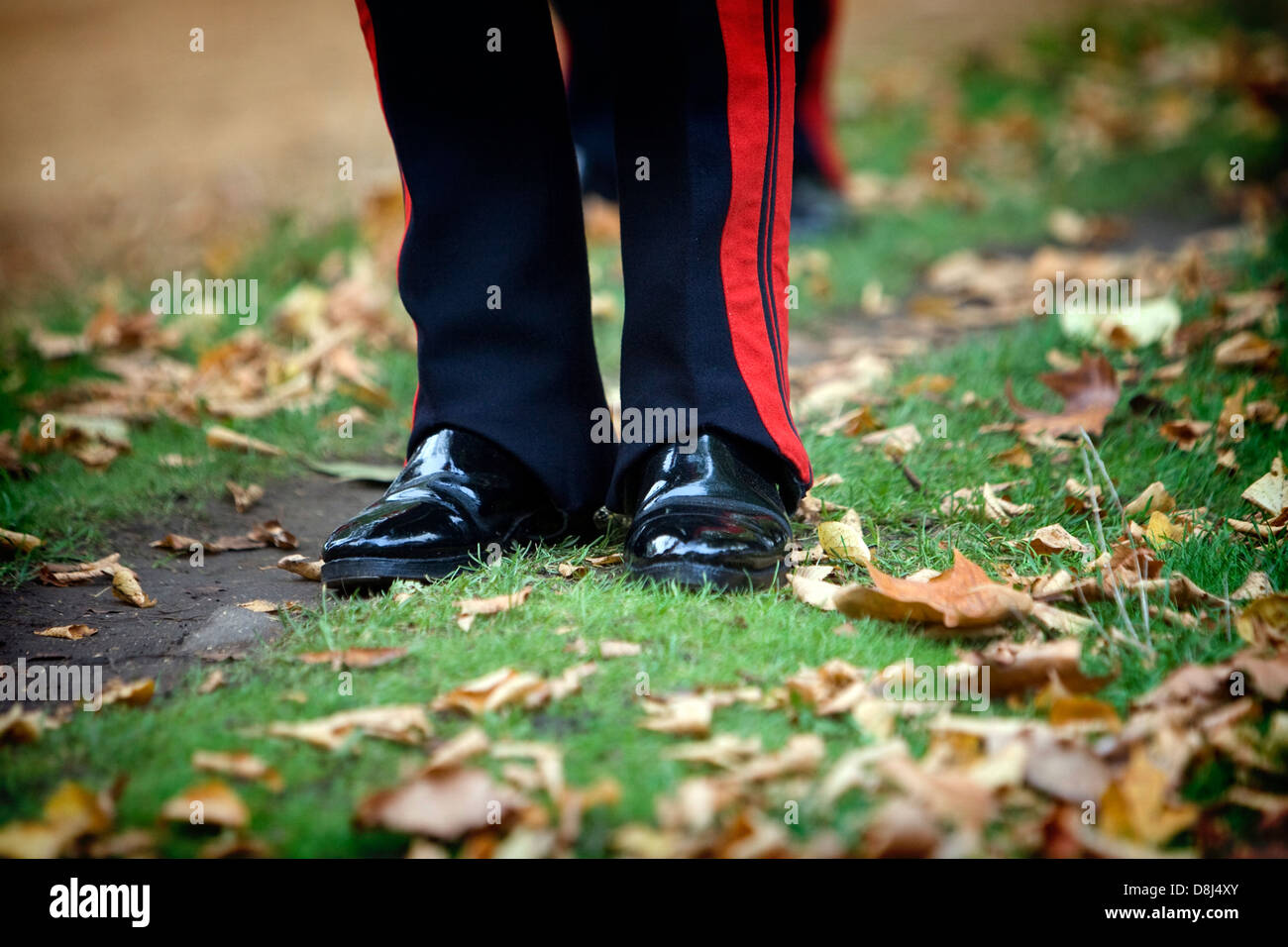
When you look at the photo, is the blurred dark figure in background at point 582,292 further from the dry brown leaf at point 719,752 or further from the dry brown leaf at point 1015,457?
the dry brown leaf at point 1015,457

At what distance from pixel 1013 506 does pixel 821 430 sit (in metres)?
0.49

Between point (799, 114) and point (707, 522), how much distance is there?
2831 mm

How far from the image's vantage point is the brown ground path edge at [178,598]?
1394mm

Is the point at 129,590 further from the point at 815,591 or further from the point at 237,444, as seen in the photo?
the point at 815,591

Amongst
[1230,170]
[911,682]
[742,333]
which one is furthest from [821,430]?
[1230,170]

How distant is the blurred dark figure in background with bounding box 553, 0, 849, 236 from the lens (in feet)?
11.8

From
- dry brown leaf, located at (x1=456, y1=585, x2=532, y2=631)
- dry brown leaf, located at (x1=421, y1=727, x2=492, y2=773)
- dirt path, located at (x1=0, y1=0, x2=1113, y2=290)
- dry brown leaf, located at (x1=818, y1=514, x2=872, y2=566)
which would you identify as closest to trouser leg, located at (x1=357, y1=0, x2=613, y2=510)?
dry brown leaf, located at (x1=456, y1=585, x2=532, y2=631)

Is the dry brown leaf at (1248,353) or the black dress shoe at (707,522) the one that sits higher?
the dry brown leaf at (1248,353)

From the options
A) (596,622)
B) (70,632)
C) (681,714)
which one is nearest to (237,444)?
(70,632)

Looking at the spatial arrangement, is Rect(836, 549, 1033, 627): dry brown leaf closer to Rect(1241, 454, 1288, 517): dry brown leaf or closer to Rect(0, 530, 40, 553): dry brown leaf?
Rect(1241, 454, 1288, 517): dry brown leaf

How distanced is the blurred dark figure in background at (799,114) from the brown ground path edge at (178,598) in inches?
78.8

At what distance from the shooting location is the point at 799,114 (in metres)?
3.86

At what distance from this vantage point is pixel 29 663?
139 centimetres

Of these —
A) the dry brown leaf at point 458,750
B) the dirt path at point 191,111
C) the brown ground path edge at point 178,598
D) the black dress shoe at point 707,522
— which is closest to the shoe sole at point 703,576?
the black dress shoe at point 707,522
